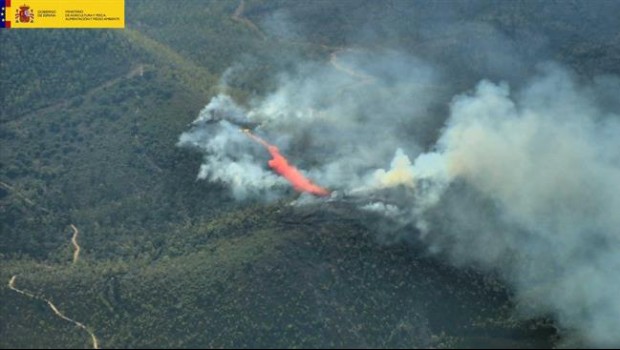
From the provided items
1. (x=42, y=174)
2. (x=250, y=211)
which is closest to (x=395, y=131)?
(x=250, y=211)

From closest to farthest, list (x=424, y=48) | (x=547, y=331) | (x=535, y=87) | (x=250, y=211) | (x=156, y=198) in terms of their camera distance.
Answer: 1. (x=547, y=331)
2. (x=250, y=211)
3. (x=156, y=198)
4. (x=535, y=87)
5. (x=424, y=48)

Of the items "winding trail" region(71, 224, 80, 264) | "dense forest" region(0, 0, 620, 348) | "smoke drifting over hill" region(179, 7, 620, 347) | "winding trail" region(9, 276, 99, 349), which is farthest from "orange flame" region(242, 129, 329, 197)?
"winding trail" region(9, 276, 99, 349)

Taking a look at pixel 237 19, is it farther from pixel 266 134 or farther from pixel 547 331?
pixel 547 331

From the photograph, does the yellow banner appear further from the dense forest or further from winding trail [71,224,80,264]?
winding trail [71,224,80,264]

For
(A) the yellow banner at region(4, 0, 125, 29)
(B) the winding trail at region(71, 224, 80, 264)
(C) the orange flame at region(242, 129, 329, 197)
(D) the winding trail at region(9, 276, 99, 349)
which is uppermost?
(A) the yellow banner at region(4, 0, 125, 29)

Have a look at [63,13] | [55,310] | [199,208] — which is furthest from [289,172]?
[63,13]

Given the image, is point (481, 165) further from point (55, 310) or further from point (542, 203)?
point (55, 310)
